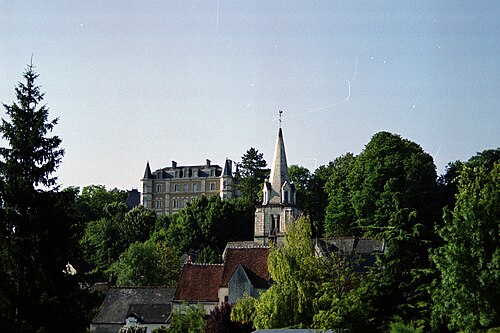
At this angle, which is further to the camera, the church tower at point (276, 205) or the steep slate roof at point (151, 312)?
the church tower at point (276, 205)

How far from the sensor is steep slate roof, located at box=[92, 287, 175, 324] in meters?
61.7

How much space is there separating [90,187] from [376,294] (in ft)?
358

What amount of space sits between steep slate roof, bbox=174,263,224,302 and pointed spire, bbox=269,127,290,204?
19.5 metres

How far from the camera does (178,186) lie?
13812 centimetres

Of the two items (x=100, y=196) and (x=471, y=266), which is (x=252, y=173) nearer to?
(x=100, y=196)

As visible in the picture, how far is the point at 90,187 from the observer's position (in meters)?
141

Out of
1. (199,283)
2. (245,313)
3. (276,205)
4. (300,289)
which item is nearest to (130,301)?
(199,283)

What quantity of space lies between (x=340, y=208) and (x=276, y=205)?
6.31 meters

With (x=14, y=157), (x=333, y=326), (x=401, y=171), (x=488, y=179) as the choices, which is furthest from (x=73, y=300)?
(x=401, y=171)

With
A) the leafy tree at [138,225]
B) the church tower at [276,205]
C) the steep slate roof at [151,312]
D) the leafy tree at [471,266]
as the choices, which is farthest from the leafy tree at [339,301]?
the leafy tree at [138,225]

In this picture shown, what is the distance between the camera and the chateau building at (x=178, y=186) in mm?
137000

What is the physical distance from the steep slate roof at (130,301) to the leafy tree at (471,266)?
3125 cm

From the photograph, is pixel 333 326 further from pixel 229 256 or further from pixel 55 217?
pixel 229 256

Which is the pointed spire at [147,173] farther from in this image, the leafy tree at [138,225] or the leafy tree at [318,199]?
the leafy tree at [318,199]
